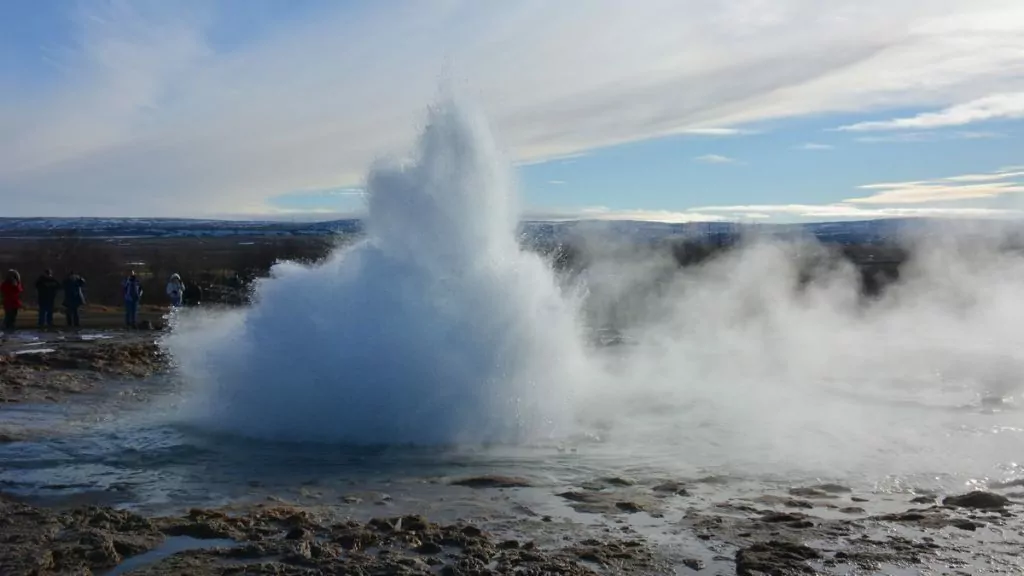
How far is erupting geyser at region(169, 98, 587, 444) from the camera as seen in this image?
8.32 meters

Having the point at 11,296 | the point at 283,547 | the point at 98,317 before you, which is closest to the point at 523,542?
the point at 283,547

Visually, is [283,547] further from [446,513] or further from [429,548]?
[446,513]

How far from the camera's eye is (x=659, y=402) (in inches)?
399

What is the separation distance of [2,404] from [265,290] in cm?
318

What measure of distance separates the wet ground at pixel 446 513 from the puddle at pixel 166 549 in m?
0.02

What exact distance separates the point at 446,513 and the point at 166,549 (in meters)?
1.68

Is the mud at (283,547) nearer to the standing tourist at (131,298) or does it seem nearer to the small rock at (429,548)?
the small rock at (429,548)

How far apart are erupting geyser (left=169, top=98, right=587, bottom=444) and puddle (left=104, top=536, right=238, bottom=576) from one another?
2928 millimetres

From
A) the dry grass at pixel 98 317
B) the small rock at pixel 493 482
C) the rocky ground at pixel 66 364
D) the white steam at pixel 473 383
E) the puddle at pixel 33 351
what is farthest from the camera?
the dry grass at pixel 98 317

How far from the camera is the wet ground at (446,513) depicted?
16.3 feet

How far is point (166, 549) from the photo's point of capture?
5.10 m

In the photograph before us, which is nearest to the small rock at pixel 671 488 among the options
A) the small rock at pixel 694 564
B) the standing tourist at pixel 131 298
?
the small rock at pixel 694 564

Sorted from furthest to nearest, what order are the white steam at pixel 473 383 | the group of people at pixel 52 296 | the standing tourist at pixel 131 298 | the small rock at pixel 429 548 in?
the standing tourist at pixel 131 298, the group of people at pixel 52 296, the white steam at pixel 473 383, the small rock at pixel 429 548

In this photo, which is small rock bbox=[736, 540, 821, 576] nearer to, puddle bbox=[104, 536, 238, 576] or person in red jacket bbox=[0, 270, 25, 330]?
puddle bbox=[104, 536, 238, 576]
